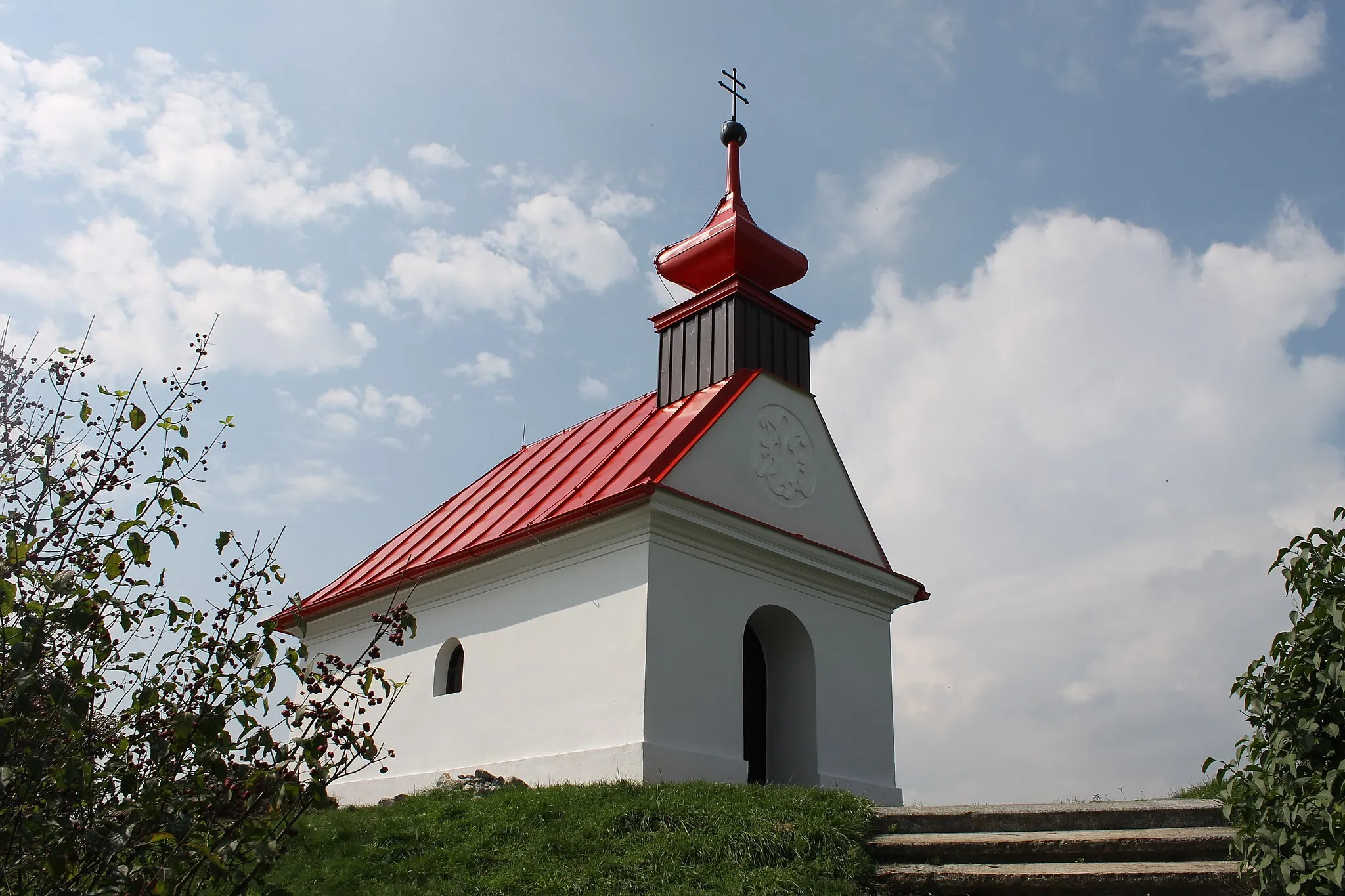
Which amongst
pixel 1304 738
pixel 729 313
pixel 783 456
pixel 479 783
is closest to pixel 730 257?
pixel 729 313

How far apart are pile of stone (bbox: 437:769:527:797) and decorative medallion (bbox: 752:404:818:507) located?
15.2 feet

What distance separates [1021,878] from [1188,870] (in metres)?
0.98

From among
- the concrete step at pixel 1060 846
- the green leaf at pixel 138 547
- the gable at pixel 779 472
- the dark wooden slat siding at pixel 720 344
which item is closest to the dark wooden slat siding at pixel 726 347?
the dark wooden slat siding at pixel 720 344

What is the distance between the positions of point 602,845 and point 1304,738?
16.5ft

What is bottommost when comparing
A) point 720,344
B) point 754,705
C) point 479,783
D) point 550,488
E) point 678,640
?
point 479,783

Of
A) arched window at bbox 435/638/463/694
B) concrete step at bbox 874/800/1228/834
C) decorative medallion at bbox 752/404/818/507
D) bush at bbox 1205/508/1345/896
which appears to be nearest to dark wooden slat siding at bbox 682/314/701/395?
decorative medallion at bbox 752/404/818/507

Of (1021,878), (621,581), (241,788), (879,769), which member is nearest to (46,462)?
(241,788)

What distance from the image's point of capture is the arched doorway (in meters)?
13.6

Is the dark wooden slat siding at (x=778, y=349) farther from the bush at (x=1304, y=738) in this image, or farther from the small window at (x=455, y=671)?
the bush at (x=1304, y=738)

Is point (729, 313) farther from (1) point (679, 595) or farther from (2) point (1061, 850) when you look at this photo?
(2) point (1061, 850)

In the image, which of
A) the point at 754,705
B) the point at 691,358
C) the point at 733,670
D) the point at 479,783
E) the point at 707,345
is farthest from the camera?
the point at 691,358

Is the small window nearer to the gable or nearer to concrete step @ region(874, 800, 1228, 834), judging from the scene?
the gable

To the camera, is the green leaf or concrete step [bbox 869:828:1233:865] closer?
the green leaf

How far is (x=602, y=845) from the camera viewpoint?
8.62 meters
